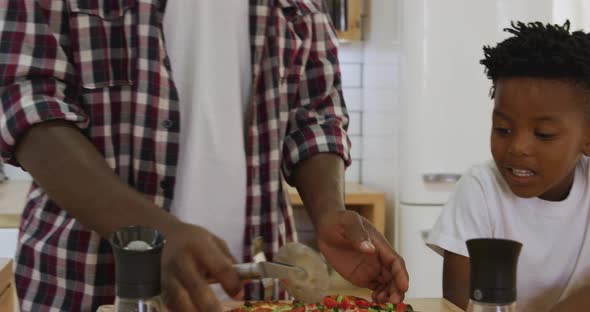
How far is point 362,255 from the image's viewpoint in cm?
94

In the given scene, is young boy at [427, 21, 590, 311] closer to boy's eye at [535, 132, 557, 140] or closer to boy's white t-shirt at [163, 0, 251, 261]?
boy's eye at [535, 132, 557, 140]

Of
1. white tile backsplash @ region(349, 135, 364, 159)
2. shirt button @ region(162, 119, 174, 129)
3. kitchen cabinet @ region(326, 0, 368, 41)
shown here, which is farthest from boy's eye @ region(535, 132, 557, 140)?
white tile backsplash @ region(349, 135, 364, 159)

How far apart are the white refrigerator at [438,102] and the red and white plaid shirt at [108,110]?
1.40 meters

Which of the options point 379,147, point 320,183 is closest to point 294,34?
point 320,183

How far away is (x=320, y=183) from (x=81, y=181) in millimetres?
353

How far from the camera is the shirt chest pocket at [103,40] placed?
3.27 ft

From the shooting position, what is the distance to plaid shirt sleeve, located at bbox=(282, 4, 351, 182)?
3.73ft

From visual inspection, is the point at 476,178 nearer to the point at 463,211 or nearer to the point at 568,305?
the point at 463,211

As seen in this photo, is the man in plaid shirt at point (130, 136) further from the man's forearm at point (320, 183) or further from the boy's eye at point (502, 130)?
the boy's eye at point (502, 130)

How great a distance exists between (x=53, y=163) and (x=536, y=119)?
84cm

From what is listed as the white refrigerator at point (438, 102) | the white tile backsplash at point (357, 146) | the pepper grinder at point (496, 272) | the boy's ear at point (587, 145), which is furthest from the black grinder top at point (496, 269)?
the white tile backsplash at point (357, 146)

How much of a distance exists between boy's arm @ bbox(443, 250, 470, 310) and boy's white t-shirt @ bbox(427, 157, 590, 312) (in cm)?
2

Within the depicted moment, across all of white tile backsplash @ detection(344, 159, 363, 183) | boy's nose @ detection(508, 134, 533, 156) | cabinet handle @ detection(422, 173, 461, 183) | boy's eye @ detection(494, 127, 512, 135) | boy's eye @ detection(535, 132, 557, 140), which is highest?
boy's eye @ detection(494, 127, 512, 135)

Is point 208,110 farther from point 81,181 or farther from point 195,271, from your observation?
point 195,271
